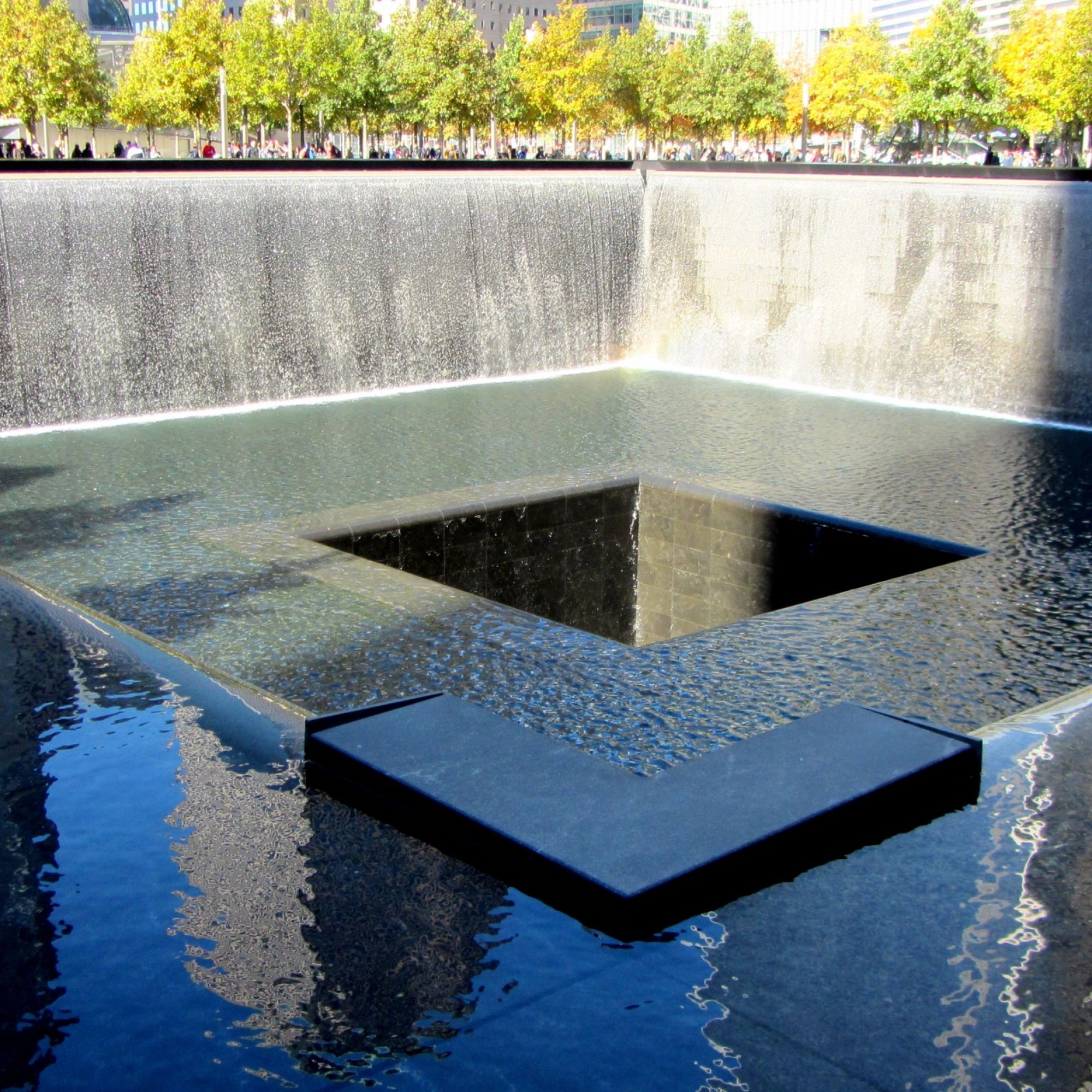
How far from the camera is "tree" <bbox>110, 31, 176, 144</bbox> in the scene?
27.7 metres

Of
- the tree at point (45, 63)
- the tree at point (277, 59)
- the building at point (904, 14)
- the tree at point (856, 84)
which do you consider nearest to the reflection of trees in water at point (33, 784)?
the tree at point (45, 63)

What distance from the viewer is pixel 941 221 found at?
422 inches

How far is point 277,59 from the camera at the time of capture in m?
28.8

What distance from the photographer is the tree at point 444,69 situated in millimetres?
28547

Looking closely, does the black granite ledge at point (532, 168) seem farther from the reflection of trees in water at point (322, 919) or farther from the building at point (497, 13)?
the building at point (497, 13)

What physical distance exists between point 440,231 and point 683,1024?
965 cm

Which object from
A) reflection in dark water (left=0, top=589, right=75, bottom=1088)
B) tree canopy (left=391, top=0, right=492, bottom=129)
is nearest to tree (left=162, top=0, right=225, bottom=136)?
tree canopy (left=391, top=0, right=492, bottom=129)

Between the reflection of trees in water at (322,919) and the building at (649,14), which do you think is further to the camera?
the building at (649,14)

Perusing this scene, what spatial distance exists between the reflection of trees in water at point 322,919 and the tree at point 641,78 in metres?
32.2

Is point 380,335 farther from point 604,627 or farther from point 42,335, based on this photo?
point 604,627

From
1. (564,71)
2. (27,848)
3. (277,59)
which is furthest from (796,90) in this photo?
(27,848)

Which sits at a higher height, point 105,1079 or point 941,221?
point 941,221

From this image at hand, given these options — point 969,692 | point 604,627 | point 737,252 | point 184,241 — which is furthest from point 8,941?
point 737,252

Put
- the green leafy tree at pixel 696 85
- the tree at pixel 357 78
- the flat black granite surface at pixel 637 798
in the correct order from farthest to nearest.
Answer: the green leafy tree at pixel 696 85, the tree at pixel 357 78, the flat black granite surface at pixel 637 798
